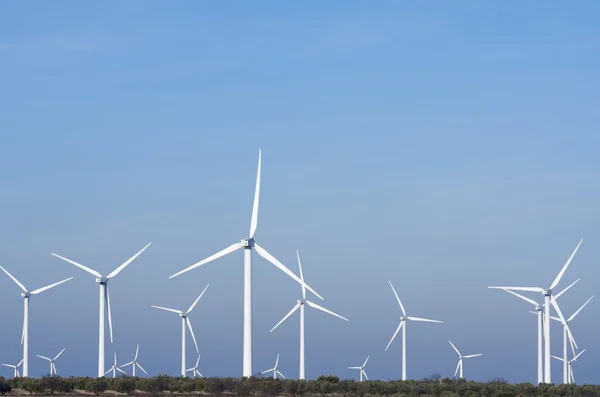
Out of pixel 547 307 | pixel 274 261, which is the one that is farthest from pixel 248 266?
pixel 547 307

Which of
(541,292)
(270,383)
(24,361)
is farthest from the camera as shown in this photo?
(24,361)

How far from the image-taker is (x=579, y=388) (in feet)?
330

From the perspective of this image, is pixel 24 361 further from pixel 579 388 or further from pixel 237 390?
pixel 579 388

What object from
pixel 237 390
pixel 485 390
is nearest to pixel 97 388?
pixel 237 390

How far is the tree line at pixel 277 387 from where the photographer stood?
9306 centimetres

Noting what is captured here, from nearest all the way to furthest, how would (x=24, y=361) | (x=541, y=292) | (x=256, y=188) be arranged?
(x=256, y=188)
(x=541, y=292)
(x=24, y=361)

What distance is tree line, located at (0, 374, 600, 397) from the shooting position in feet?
305

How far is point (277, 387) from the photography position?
305 feet

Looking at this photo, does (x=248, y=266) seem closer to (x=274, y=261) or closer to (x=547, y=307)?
(x=274, y=261)

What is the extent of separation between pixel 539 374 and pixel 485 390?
705 inches

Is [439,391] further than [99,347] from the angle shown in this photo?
No

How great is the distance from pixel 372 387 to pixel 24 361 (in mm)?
37976

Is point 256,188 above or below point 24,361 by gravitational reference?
above

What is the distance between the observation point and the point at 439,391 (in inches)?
3725
